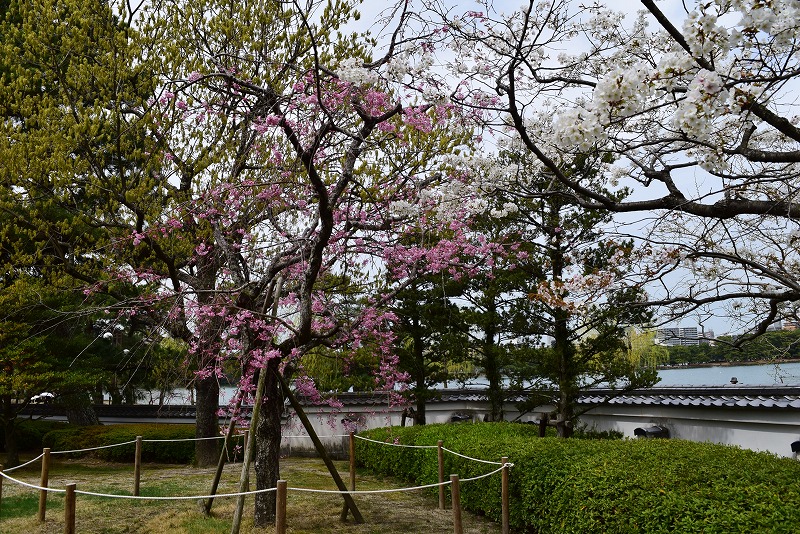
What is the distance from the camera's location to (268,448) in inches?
305

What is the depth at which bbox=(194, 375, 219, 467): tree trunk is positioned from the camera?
13.2 meters

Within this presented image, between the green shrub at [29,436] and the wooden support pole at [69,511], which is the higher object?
the wooden support pole at [69,511]

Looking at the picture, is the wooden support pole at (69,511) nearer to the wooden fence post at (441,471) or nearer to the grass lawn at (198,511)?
the grass lawn at (198,511)

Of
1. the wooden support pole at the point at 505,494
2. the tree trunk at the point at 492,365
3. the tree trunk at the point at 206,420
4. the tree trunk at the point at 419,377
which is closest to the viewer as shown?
the wooden support pole at the point at 505,494

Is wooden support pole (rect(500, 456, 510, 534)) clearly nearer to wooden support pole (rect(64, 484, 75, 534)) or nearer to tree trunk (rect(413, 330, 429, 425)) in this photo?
wooden support pole (rect(64, 484, 75, 534))

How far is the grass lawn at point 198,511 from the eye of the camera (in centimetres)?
752

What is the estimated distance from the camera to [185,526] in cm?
745

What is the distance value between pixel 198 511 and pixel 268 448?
1.48 metres

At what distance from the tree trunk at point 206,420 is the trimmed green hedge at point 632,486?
6273mm

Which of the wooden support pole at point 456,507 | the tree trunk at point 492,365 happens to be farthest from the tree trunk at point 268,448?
the tree trunk at point 492,365

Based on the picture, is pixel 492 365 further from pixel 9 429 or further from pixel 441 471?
pixel 9 429

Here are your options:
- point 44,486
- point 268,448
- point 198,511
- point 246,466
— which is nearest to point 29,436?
point 44,486

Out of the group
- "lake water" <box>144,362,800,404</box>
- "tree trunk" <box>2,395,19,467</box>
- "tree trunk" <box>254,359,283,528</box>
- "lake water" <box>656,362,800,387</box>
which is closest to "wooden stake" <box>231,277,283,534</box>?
"tree trunk" <box>254,359,283,528</box>

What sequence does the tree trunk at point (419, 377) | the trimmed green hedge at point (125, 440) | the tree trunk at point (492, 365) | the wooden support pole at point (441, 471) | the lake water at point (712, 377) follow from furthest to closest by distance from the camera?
the trimmed green hedge at point (125, 440) < the tree trunk at point (419, 377) < the lake water at point (712, 377) < the tree trunk at point (492, 365) < the wooden support pole at point (441, 471)
